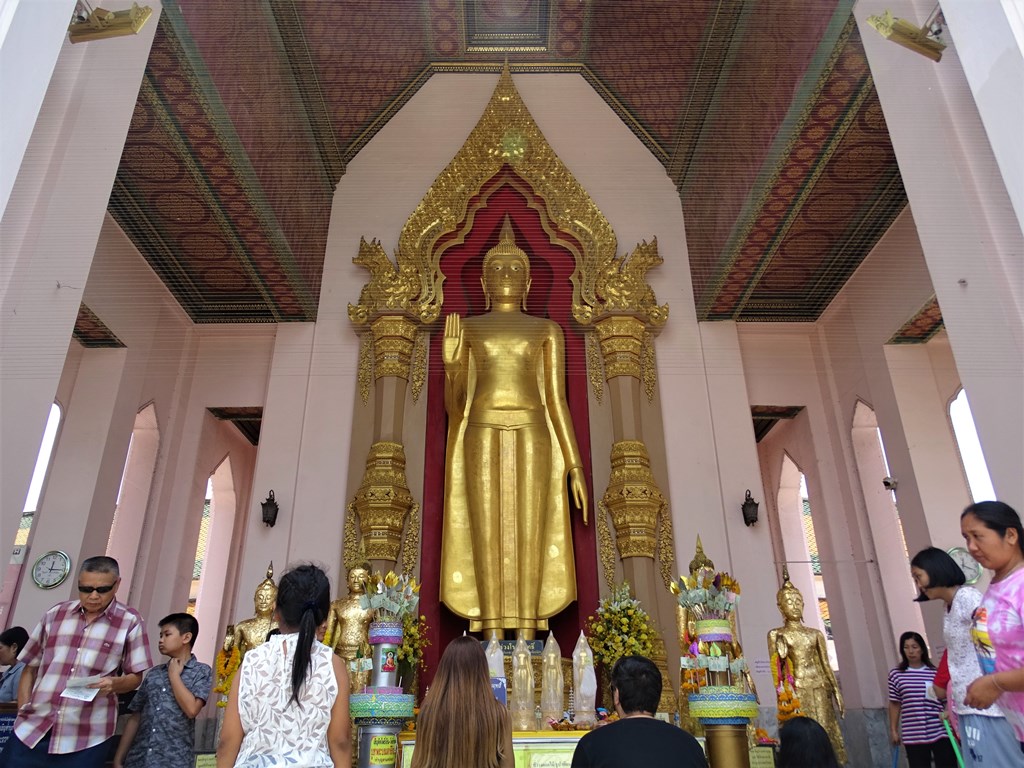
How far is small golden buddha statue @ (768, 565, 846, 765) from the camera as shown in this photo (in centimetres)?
419

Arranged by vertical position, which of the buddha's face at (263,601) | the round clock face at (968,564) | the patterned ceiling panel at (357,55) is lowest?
the buddha's face at (263,601)

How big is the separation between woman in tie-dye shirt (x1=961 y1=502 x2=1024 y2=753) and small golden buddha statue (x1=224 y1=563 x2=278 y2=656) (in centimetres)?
358

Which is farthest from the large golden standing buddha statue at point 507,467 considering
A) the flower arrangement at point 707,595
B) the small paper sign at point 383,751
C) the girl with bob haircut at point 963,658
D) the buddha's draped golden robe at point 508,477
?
the girl with bob haircut at point 963,658

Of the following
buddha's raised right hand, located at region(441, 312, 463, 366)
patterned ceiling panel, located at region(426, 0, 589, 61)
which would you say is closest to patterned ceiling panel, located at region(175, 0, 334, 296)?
buddha's raised right hand, located at region(441, 312, 463, 366)

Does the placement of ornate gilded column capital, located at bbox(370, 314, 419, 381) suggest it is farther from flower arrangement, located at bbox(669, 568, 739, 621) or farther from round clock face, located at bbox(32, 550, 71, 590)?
flower arrangement, located at bbox(669, 568, 739, 621)

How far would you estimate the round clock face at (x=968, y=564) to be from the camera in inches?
198

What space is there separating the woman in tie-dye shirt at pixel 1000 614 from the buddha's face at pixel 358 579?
3.23 metres

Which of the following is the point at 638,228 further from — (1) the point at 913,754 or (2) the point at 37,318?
(2) the point at 37,318

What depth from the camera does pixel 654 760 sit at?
188 centimetres

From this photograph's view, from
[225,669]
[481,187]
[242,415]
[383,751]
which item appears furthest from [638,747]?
[242,415]

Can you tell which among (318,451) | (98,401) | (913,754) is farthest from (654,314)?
(98,401)

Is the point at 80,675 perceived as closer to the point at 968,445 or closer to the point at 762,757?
the point at 762,757

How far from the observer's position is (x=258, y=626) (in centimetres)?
457

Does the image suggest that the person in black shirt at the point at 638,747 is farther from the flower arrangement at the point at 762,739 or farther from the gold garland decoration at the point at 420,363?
the gold garland decoration at the point at 420,363
